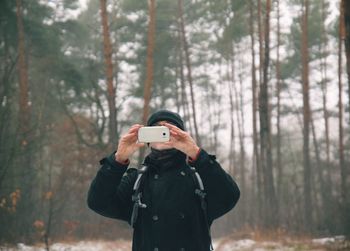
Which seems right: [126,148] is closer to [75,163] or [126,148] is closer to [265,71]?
[265,71]

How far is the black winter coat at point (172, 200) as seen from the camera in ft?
9.67

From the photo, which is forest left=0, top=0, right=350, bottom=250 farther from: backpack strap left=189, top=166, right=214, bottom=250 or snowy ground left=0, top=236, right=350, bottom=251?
backpack strap left=189, top=166, right=214, bottom=250

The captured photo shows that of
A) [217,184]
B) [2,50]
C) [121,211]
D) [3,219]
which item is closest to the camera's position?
[217,184]

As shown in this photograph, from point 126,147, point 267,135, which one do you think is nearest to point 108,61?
point 267,135

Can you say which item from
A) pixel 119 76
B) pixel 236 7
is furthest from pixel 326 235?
pixel 119 76

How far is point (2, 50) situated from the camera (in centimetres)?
1867

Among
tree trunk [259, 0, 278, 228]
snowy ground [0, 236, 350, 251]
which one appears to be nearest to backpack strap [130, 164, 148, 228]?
snowy ground [0, 236, 350, 251]

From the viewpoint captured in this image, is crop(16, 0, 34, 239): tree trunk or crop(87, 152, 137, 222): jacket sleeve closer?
crop(87, 152, 137, 222): jacket sleeve

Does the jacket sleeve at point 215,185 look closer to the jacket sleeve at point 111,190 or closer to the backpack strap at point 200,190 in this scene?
the backpack strap at point 200,190

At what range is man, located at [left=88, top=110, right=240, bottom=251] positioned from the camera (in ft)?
9.68

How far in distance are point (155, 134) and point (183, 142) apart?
18 cm

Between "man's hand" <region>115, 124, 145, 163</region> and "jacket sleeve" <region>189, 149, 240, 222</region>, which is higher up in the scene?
"man's hand" <region>115, 124, 145, 163</region>

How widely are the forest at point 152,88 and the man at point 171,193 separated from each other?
19.8ft

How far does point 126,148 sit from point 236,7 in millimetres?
17104
